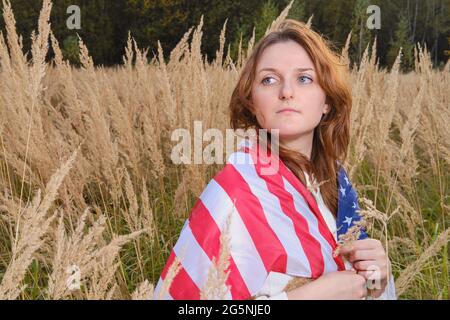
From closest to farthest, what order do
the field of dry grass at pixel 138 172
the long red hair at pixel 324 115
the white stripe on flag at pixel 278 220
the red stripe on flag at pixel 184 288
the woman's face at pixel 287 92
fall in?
the red stripe on flag at pixel 184 288 < the white stripe on flag at pixel 278 220 < the woman's face at pixel 287 92 < the long red hair at pixel 324 115 < the field of dry grass at pixel 138 172

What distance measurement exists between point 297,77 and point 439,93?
250 centimetres

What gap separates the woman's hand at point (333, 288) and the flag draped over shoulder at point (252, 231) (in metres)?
0.07

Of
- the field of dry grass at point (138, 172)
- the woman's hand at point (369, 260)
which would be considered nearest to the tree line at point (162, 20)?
the field of dry grass at point (138, 172)

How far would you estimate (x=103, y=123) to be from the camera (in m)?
2.20

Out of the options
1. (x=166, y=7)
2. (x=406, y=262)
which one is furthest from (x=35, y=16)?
(x=406, y=262)

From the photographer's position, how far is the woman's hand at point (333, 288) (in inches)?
50.9

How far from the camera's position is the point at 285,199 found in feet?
4.71

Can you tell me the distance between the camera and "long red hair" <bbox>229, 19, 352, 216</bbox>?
5.21ft

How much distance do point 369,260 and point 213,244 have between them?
0.39 m

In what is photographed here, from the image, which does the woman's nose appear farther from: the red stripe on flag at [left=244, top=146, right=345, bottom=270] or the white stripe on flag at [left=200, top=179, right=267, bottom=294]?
the white stripe on flag at [left=200, top=179, right=267, bottom=294]

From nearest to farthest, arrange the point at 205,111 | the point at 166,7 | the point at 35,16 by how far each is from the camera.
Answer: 1. the point at 205,111
2. the point at 35,16
3. the point at 166,7

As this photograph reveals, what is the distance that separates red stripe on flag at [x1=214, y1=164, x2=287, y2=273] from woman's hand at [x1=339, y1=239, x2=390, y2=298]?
0.16m

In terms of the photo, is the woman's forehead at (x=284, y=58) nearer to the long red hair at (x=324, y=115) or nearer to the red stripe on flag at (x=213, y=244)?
the long red hair at (x=324, y=115)
